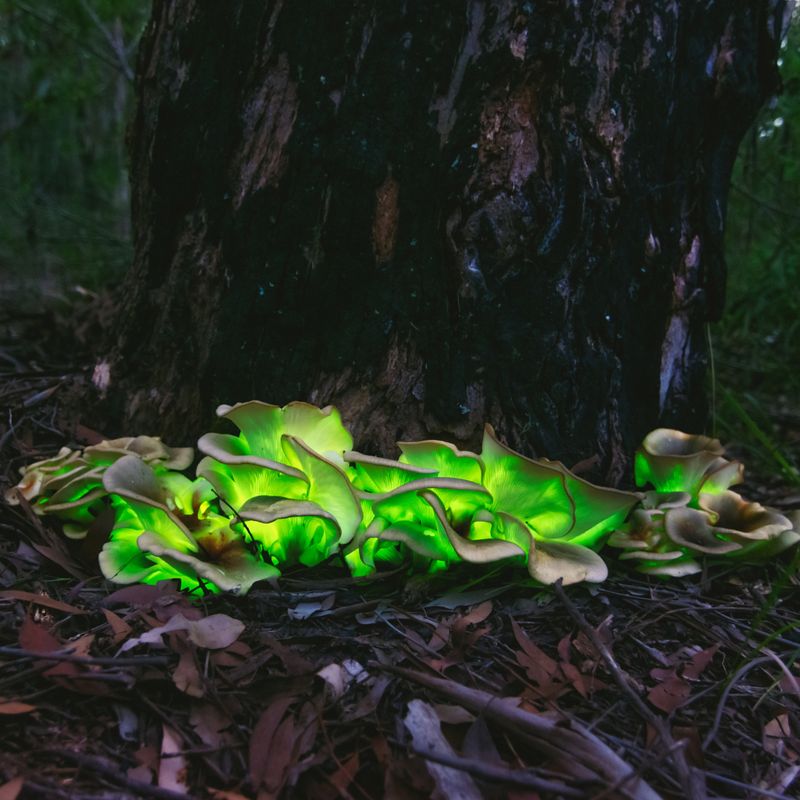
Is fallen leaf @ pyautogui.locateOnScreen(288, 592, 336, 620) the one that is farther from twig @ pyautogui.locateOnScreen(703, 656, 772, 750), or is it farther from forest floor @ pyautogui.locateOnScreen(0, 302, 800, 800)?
twig @ pyautogui.locateOnScreen(703, 656, 772, 750)

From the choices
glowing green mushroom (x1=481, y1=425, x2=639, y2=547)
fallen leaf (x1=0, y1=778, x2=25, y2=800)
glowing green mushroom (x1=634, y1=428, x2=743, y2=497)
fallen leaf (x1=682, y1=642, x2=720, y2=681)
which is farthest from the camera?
glowing green mushroom (x1=634, y1=428, x2=743, y2=497)

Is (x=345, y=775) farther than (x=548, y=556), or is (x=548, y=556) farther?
(x=548, y=556)

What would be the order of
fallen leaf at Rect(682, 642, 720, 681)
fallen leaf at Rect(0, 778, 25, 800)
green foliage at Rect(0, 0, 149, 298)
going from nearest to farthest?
fallen leaf at Rect(0, 778, 25, 800)
fallen leaf at Rect(682, 642, 720, 681)
green foliage at Rect(0, 0, 149, 298)

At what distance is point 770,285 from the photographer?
4938mm

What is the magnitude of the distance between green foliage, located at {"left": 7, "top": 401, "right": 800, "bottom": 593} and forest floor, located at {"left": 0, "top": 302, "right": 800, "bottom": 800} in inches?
3.8

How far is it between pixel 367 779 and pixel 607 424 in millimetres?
1479

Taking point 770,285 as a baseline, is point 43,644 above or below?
below

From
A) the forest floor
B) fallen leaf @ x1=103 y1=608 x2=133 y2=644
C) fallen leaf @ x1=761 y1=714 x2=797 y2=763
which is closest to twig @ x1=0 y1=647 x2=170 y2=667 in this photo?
the forest floor

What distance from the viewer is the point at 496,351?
216cm

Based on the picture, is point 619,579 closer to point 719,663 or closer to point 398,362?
point 719,663

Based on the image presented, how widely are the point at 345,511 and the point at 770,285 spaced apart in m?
4.53

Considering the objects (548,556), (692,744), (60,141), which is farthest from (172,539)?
(60,141)

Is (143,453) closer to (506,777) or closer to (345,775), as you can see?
(345,775)

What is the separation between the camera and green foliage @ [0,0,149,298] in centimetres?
575
